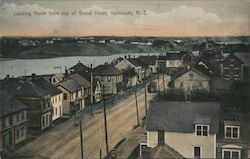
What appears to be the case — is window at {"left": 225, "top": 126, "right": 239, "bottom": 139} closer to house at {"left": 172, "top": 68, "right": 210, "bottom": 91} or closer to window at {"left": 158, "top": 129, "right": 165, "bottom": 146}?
house at {"left": 172, "top": 68, "right": 210, "bottom": 91}

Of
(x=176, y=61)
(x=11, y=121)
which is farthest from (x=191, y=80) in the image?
(x=11, y=121)

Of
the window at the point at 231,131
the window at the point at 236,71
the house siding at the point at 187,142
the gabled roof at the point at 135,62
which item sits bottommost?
the house siding at the point at 187,142

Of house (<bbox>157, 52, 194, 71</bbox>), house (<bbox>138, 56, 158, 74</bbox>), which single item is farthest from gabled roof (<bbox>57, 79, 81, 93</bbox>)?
house (<bbox>157, 52, 194, 71</bbox>)

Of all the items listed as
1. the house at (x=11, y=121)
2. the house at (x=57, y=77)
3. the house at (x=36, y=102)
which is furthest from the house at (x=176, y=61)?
the house at (x=11, y=121)

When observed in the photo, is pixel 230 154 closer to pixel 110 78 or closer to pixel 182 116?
pixel 182 116

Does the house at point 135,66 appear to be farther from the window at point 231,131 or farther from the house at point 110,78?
the window at point 231,131

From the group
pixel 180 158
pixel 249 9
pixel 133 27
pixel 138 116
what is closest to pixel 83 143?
pixel 138 116

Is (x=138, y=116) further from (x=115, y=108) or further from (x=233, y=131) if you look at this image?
(x=233, y=131)

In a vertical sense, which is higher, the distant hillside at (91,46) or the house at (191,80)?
the distant hillside at (91,46)
